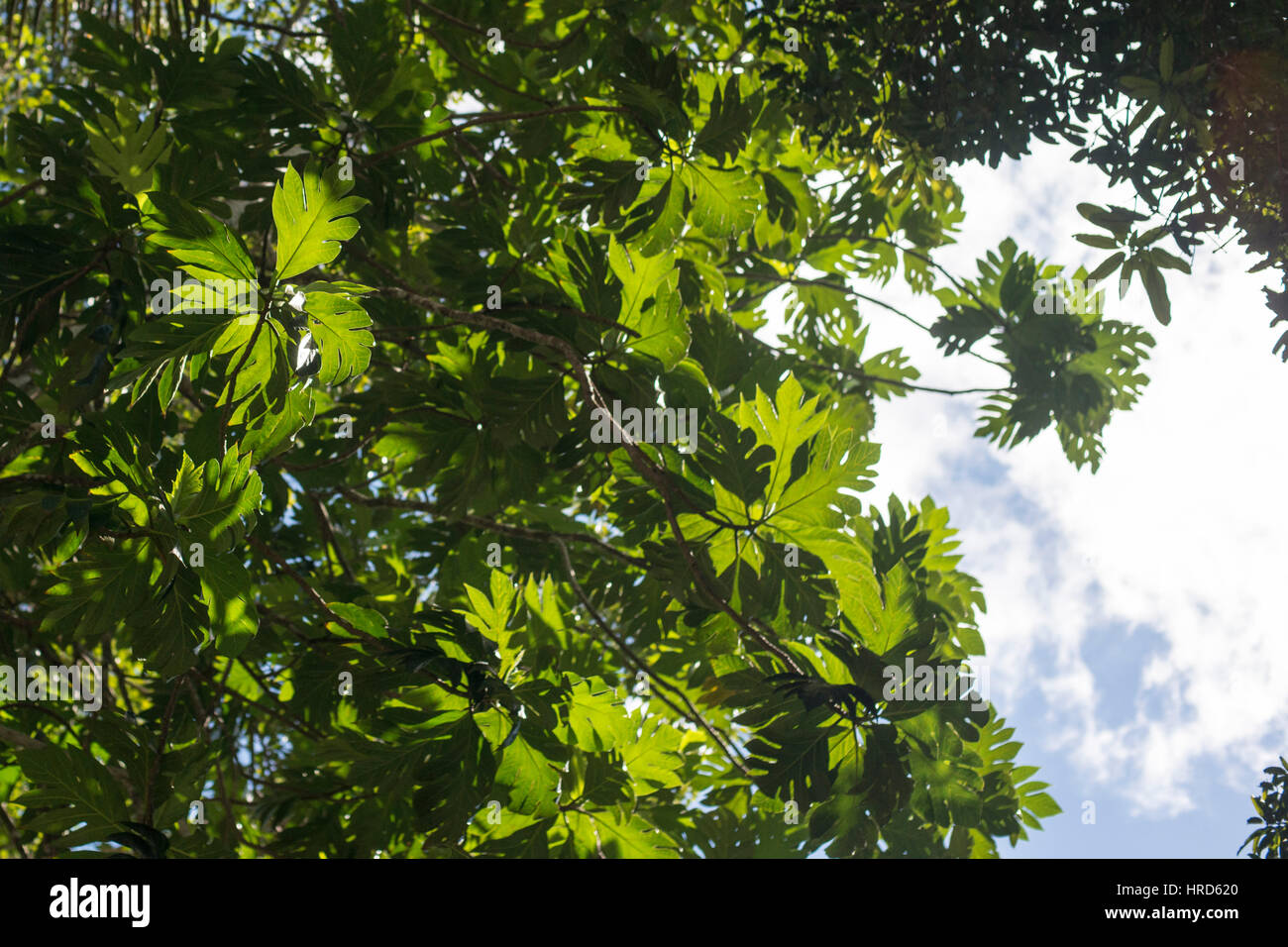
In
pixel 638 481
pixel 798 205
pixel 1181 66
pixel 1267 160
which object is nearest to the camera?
pixel 1267 160

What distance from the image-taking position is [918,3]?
2.75 m

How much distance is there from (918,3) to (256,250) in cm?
309

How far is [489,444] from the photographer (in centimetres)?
328

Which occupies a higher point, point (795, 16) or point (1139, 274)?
point (795, 16)

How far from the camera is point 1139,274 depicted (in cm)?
230

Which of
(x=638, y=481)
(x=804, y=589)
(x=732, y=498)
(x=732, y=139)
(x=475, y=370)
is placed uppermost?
(x=732, y=139)

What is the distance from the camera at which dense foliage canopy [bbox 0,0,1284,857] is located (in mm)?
1952

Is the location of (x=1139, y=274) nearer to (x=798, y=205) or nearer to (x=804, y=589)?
(x=804, y=589)

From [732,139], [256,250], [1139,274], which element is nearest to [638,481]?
[732,139]

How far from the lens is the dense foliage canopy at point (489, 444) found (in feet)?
6.40

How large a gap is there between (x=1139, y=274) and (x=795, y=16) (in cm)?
168
